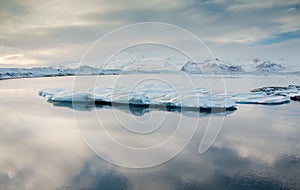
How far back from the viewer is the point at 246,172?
3.85 meters

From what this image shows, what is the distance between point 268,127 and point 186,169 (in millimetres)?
3311

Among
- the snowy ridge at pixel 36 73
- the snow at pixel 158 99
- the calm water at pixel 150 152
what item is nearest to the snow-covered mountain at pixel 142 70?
the snowy ridge at pixel 36 73

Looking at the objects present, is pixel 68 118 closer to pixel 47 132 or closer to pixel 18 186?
pixel 47 132

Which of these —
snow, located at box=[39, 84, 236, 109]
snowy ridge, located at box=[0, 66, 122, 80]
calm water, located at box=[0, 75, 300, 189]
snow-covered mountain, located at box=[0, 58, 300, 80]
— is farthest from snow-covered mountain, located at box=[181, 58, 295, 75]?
calm water, located at box=[0, 75, 300, 189]

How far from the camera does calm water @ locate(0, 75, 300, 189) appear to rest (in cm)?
363

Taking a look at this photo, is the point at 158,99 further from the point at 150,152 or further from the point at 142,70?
the point at 142,70

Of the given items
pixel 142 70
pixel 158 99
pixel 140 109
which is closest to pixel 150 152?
pixel 140 109

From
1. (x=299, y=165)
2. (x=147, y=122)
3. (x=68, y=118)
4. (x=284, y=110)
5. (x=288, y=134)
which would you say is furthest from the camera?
(x=284, y=110)

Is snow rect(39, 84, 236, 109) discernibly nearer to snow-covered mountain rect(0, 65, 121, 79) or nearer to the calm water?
the calm water

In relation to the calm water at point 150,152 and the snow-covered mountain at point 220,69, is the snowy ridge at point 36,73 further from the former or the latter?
the calm water at point 150,152

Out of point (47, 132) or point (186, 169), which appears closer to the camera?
point (186, 169)

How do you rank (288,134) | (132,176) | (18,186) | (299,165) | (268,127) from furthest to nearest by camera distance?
(268,127)
(288,134)
(299,165)
(132,176)
(18,186)

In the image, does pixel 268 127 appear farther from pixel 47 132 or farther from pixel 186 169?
pixel 47 132

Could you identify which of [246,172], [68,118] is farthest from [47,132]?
[246,172]
